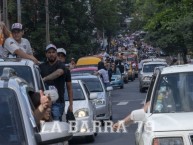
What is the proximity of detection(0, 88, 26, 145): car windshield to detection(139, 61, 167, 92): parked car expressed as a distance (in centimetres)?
3523

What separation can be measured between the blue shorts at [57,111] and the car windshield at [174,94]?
8.85ft

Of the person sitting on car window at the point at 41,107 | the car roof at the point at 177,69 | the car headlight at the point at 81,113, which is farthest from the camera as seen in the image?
the car headlight at the point at 81,113

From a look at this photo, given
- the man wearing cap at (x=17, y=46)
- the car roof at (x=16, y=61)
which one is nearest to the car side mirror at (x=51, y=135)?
the car roof at (x=16, y=61)

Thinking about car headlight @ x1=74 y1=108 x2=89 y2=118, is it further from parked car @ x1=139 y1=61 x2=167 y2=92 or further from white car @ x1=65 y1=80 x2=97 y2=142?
parked car @ x1=139 y1=61 x2=167 y2=92

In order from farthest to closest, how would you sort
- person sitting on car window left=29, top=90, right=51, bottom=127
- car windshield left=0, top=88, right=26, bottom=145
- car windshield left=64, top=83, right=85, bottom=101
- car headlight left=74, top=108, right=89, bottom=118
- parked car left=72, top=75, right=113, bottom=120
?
parked car left=72, top=75, right=113, bottom=120, car windshield left=64, top=83, right=85, bottom=101, car headlight left=74, top=108, right=89, bottom=118, person sitting on car window left=29, top=90, right=51, bottom=127, car windshield left=0, top=88, right=26, bottom=145

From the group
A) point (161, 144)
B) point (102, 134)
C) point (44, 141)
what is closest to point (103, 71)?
point (102, 134)

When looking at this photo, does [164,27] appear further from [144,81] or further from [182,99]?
[182,99]

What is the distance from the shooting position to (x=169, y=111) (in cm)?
977

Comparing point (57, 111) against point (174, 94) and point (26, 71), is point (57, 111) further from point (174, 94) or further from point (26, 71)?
point (174, 94)

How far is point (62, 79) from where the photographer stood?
1330 centimetres

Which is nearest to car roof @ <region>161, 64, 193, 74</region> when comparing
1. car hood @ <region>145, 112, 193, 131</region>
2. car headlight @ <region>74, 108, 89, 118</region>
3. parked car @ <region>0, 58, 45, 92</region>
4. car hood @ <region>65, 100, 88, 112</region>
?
car hood @ <region>145, 112, 193, 131</region>

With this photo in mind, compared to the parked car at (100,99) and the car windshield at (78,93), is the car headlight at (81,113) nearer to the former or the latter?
the car windshield at (78,93)

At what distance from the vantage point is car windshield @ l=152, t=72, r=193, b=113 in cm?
982

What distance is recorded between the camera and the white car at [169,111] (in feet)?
28.0
